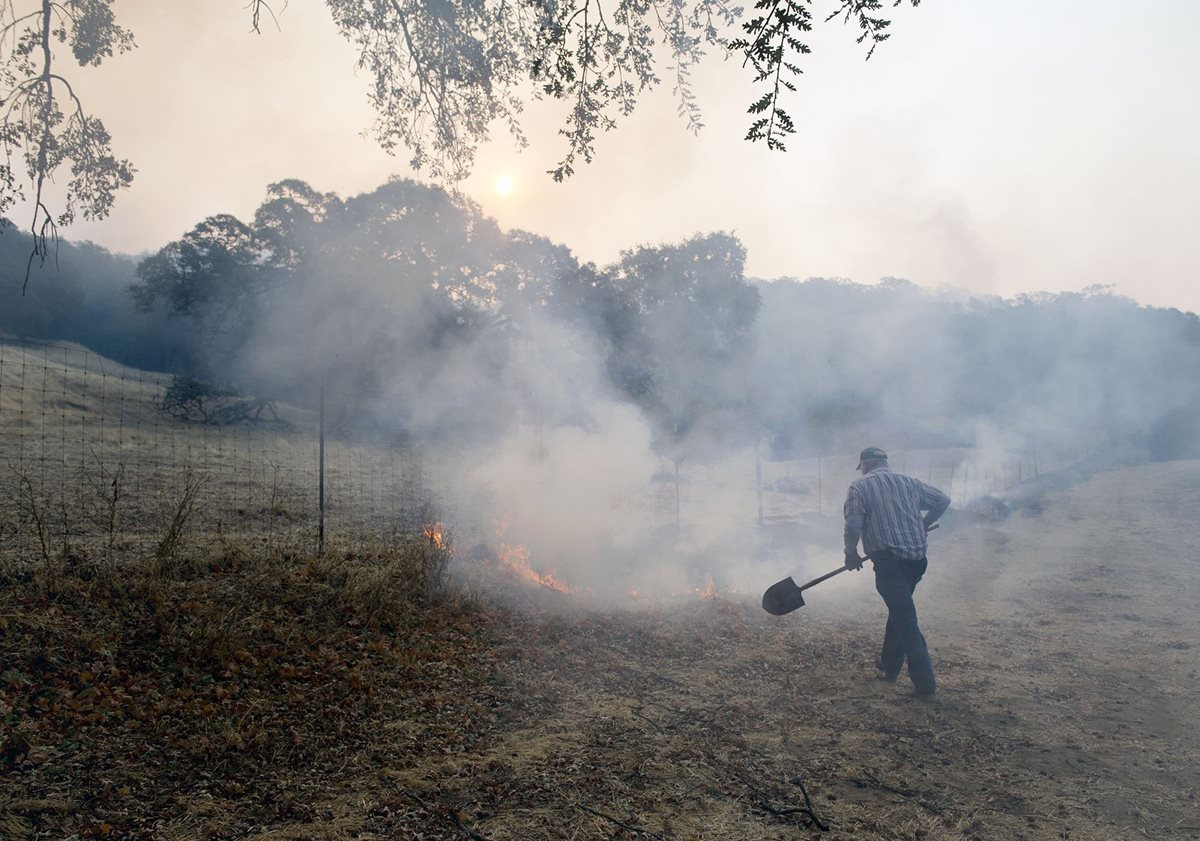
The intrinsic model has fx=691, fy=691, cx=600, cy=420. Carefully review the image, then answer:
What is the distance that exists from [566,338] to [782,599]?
14.2 metres

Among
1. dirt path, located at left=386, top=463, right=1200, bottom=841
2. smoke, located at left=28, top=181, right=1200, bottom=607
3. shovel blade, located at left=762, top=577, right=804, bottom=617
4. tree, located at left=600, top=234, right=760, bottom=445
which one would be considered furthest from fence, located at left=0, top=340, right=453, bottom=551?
tree, located at left=600, top=234, right=760, bottom=445

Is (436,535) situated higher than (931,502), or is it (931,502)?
(931,502)

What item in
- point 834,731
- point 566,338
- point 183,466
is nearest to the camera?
point 834,731

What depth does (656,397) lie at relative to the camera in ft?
60.8

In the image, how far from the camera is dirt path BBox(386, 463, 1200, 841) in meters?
3.55

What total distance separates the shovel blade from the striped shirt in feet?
2.59

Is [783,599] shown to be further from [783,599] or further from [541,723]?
[541,723]

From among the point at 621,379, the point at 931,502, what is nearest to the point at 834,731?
the point at 931,502

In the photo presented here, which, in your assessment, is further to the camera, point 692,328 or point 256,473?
point 692,328

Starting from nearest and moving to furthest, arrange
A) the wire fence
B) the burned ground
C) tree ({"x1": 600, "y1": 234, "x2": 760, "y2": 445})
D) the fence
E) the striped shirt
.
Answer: the burned ground
the striped shirt
the fence
the wire fence
tree ({"x1": 600, "y1": 234, "x2": 760, "y2": 445})

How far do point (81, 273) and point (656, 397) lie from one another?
25.1 m

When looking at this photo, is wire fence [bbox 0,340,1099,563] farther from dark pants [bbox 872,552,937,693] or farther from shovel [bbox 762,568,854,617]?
dark pants [bbox 872,552,937,693]

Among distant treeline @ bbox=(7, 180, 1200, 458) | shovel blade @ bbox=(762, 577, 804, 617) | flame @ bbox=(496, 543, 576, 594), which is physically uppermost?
distant treeline @ bbox=(7, 180, 1200, 458)

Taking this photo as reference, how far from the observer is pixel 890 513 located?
567 cm
